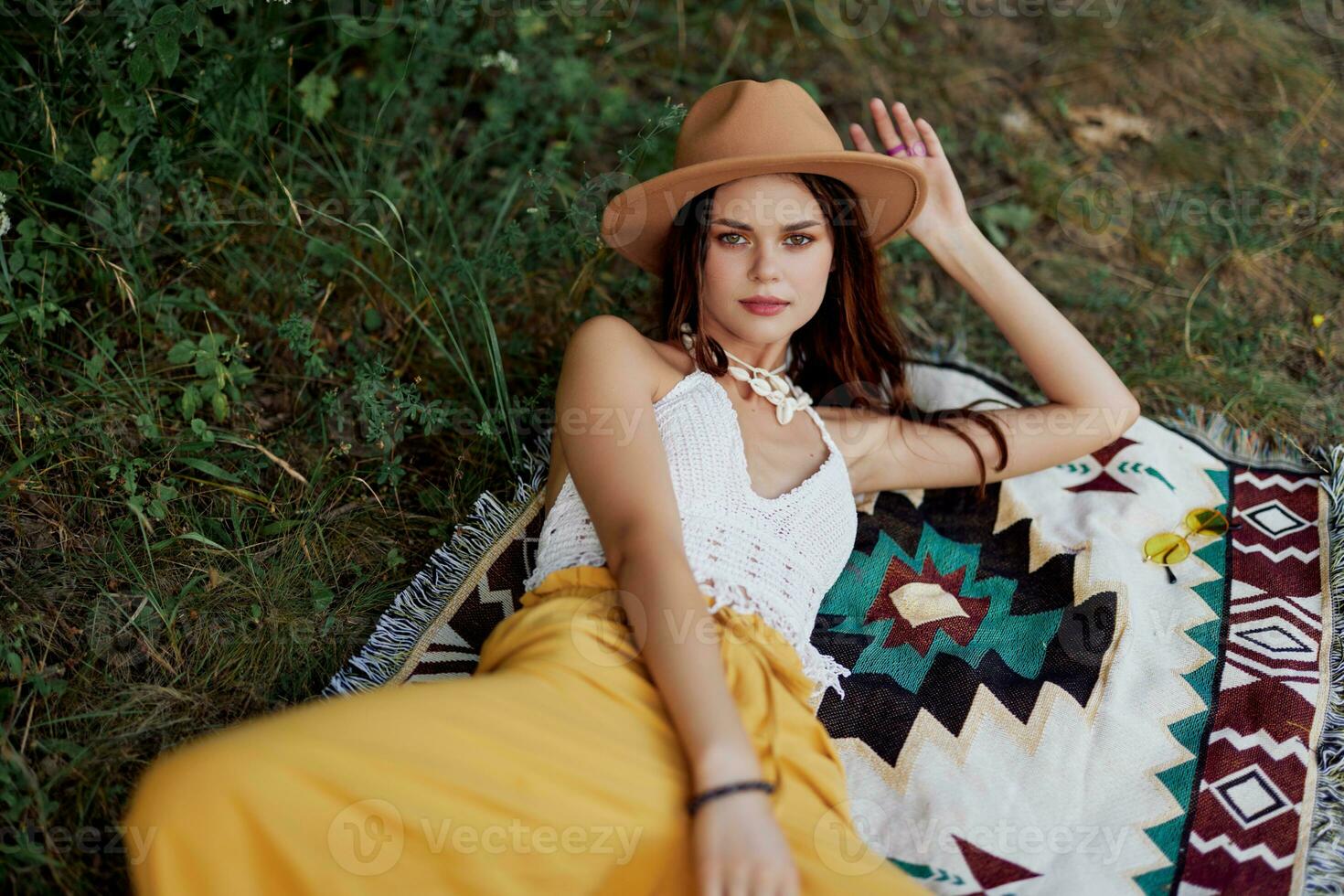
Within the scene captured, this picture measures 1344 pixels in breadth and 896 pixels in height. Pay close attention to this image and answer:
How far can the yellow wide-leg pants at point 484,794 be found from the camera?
1.69 metres

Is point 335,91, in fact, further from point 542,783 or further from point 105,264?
point 542,783

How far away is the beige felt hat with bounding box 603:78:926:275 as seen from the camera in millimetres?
2492

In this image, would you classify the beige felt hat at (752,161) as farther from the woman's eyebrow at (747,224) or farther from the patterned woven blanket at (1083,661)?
the patterned woven blanket at (1083,661)

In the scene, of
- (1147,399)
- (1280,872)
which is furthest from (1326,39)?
(1280,872)

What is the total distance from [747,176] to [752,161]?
123 mm

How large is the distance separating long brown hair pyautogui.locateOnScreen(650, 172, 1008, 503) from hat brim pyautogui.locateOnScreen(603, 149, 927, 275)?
0.13 ft

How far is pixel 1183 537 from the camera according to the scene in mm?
3027

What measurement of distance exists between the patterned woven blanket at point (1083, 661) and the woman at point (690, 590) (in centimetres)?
21

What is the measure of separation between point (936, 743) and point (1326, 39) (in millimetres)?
4231

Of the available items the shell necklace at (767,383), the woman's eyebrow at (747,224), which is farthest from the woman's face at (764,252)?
the shell necklace at (767,383)

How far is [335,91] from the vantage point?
3465 millimetres

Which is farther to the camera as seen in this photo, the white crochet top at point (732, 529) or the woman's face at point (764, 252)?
the woman's face at point (764, 252)

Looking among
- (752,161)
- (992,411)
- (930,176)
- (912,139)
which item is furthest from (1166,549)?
(752,161)

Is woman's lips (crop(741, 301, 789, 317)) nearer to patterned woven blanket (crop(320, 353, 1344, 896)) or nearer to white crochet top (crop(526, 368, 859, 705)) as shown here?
white crochet top (crop(526, 368, 859, 705))
